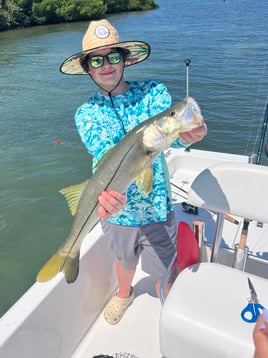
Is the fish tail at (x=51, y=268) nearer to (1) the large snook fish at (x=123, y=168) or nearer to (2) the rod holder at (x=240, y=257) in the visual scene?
(1) the large snook fish at (x=123, y=168)

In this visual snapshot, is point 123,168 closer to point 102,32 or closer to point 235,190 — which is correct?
point 235,190

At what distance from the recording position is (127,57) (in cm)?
275

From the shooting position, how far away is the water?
6.29 metres

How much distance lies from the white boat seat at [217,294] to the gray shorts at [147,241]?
360mm

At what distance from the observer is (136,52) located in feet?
8.98

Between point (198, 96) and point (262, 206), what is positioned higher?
point (262, 206)

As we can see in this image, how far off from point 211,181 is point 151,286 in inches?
65.6

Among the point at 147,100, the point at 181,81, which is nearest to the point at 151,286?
the point at 147,100

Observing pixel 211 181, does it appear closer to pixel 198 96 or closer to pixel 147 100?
pixel 147 100

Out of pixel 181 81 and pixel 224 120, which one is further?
pixel 181 81

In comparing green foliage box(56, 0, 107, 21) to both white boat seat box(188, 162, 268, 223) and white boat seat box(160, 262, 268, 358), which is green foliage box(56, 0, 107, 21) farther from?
white boat seat box(160, 262, 268, 358)

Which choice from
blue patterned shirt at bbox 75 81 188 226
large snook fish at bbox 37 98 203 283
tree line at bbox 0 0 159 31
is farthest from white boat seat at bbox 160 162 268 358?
tree line at bbox 0 0 159 31

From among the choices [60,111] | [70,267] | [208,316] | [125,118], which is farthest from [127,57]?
[60,111]

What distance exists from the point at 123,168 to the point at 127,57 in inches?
40.3
